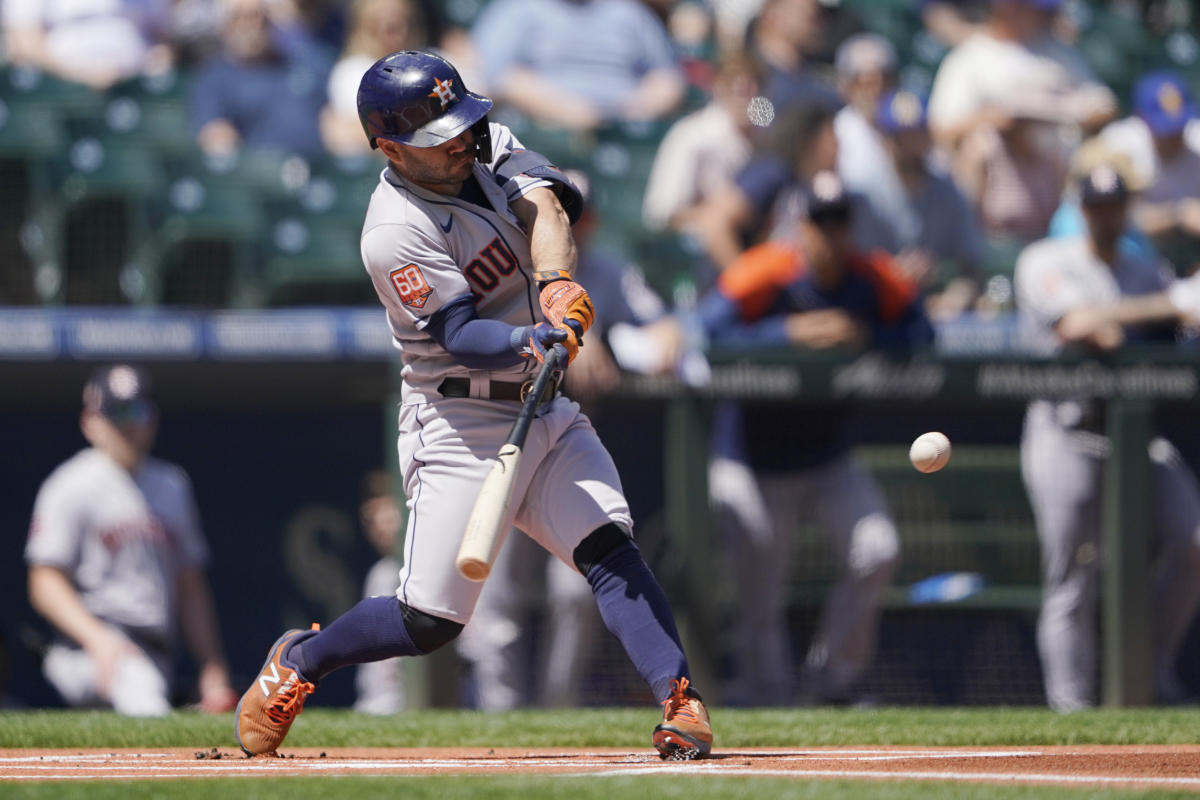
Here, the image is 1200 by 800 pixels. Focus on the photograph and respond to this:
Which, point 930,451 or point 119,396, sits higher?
point 930,451

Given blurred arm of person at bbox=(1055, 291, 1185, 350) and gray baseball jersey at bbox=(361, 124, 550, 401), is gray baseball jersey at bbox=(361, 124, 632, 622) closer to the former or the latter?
gray baseball jersey at bbox=(361, 124, 550, 401)

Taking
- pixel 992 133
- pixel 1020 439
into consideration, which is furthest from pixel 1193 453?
pixel 992 133

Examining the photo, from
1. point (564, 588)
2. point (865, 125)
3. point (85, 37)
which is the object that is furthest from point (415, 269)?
point (85, 37)

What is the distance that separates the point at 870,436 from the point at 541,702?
1.49 m

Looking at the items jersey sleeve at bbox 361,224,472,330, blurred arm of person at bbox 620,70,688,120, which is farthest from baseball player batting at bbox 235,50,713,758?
blurred arm of person at bbox 620,70,688,120

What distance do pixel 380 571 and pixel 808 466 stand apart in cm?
188

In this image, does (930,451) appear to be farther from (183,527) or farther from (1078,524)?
(183,527)

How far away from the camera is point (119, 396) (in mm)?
6289

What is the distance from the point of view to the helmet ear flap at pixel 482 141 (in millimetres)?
3711

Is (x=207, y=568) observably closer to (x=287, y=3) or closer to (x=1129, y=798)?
(x=287, y=3)

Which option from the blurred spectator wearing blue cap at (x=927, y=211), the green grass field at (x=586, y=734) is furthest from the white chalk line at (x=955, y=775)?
the blurred spectator wearing blue cap at (x=927, y=211)

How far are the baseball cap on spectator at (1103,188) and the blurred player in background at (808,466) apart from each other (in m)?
0.73

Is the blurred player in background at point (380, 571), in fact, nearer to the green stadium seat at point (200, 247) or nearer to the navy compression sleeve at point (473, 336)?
the green stadium seat at point (200, 247)

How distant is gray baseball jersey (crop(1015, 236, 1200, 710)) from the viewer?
5.81 metres
